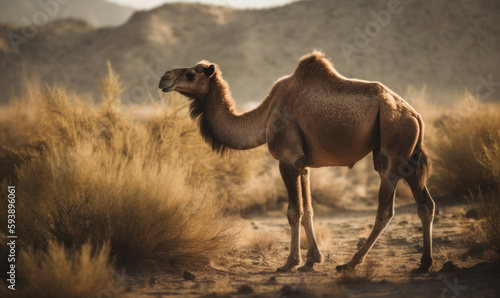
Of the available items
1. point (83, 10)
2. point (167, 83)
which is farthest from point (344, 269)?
point (83, 10)

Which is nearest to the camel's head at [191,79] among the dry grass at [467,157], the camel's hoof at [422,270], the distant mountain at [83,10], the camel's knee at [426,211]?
the camel's knee at [426,211]

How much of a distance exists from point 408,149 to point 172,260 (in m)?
3.44

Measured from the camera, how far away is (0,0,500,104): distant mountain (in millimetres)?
46094

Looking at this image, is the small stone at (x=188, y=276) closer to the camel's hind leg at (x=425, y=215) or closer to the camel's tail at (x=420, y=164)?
the camel's hind leg at (x=425, y=215)

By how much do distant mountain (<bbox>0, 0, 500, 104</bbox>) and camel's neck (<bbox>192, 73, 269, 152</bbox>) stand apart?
38.0 meters

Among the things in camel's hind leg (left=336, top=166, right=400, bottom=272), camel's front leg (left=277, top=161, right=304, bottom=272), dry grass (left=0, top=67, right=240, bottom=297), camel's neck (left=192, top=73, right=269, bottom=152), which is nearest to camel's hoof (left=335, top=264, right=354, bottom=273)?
camel's hind leg (left=336, top=166, right=400, bottom=272)

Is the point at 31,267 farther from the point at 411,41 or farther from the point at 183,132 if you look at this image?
the point at 411,41

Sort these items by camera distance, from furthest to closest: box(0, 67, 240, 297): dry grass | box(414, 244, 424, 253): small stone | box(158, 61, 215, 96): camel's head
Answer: box(414, 244, 424, 253): small stone
box(158, 61, 215, 96): camel's head
box(0, 67, 240, 297): dry grass

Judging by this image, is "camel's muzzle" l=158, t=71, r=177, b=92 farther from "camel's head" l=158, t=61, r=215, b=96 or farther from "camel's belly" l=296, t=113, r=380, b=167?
"camel's belly" l=296, t=113, r=380, b=167

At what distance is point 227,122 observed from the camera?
690cm

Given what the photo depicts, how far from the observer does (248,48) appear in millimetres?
50500

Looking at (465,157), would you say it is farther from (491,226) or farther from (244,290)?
(244,290)

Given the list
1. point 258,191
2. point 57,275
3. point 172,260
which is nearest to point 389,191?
point 172,260

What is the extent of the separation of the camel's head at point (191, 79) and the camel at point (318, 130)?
1cm
